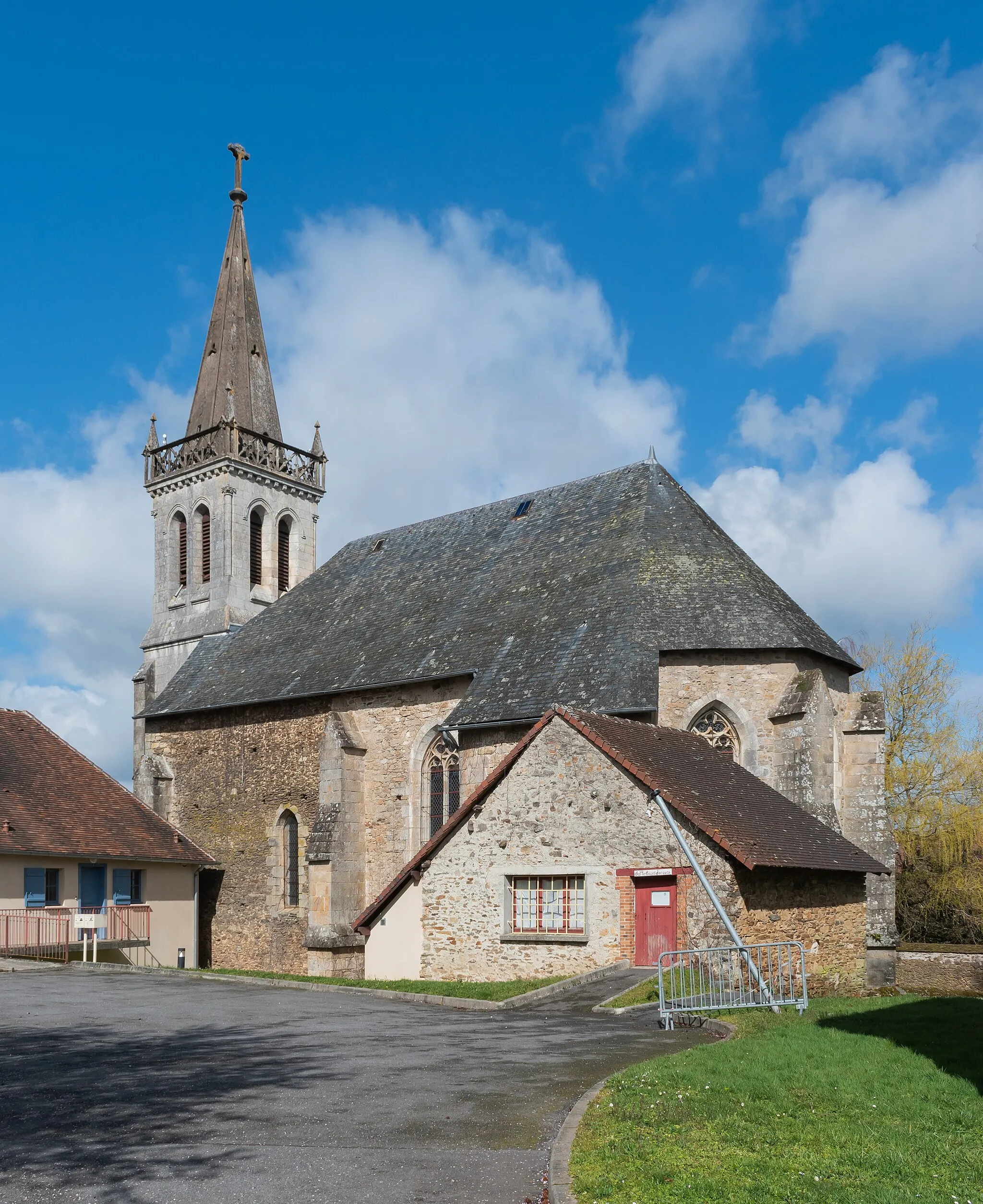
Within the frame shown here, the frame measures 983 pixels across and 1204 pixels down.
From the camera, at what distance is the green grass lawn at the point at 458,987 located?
1550 centimetres

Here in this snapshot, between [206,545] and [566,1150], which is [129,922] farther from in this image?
[566,1150]

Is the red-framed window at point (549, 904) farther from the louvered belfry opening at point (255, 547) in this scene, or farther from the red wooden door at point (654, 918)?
the louvered belfry opening at point (255, 547)

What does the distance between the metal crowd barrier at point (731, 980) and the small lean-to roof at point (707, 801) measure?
120 centimetres

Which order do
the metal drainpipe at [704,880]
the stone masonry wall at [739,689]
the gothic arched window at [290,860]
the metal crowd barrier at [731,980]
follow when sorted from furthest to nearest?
1. the gothic arched window at [290,860]
2. the stone masonry wall at [739,689]
3. the metal drainpipe at [704,880]
4. the metal crowd barrier at [731,980]

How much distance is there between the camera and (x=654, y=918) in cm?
1638

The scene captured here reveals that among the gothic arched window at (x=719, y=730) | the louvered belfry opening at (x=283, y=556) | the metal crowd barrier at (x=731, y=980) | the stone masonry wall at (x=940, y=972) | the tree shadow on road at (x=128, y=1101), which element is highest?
the louvered belfry opening at (x=283, y=556)

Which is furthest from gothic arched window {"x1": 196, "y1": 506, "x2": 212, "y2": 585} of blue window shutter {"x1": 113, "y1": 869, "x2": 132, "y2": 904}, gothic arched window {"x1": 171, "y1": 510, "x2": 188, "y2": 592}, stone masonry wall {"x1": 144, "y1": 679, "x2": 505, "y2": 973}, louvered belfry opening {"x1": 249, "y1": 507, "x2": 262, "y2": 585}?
blue window shutter {"x1": 113, "y1": 869, "x2": 132, "y2": 904}

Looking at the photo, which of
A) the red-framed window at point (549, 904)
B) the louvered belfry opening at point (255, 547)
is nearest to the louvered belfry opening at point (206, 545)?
the louvered belfry opening at point (255, 547)

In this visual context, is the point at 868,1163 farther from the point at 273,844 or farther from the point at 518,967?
the point at 273,844

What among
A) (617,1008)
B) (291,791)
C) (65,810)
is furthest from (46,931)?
(617,1008)

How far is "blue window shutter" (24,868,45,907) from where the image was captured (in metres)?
24.9

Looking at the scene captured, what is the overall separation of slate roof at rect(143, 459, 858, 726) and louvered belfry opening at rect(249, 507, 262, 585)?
337cm

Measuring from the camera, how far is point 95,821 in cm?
2756

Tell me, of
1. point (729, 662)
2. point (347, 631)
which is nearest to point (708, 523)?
point (729, 662)
